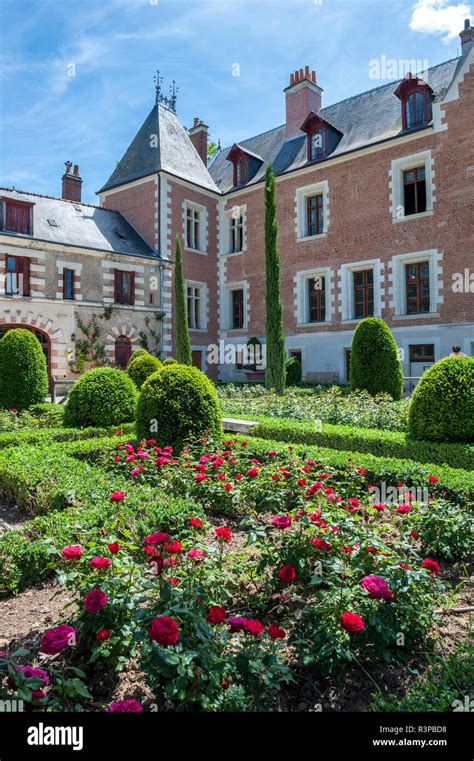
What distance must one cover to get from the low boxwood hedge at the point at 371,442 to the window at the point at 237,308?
15452 millimetres

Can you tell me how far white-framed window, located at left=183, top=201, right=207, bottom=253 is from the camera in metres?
22.5

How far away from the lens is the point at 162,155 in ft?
70.6

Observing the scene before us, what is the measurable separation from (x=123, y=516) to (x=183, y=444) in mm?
2800

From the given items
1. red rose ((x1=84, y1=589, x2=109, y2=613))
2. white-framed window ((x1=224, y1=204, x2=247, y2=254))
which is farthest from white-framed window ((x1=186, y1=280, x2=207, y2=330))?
red rose ((x1=84, y1=589, x2=109, y2=613))

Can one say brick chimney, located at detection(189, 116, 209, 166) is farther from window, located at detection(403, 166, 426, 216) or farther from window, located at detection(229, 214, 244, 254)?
window, located at detection(403, 166, 426, 216)

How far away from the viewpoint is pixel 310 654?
2.38 meters

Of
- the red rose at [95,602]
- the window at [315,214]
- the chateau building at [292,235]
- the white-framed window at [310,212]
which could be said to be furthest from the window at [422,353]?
the red rose at [95,602]

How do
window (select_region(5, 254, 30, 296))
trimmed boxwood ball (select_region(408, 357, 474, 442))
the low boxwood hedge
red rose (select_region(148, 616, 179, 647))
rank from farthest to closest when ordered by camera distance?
window (select_region(5, 254, 30, 296)), trimmed boxwood ball (select_region(408, 357, 474, 442)), the low boxwood hedge, red rose (select_region(148, 616, 179, 647))

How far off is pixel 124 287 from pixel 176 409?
14.6m

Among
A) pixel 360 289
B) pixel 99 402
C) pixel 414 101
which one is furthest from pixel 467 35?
pixel 99 402

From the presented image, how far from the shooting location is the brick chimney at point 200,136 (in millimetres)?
25672

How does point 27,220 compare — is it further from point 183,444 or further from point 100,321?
point 183,444

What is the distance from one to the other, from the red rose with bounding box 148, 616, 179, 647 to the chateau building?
53.6 feet

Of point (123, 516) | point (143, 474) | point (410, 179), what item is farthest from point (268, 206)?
point (123, 516)
